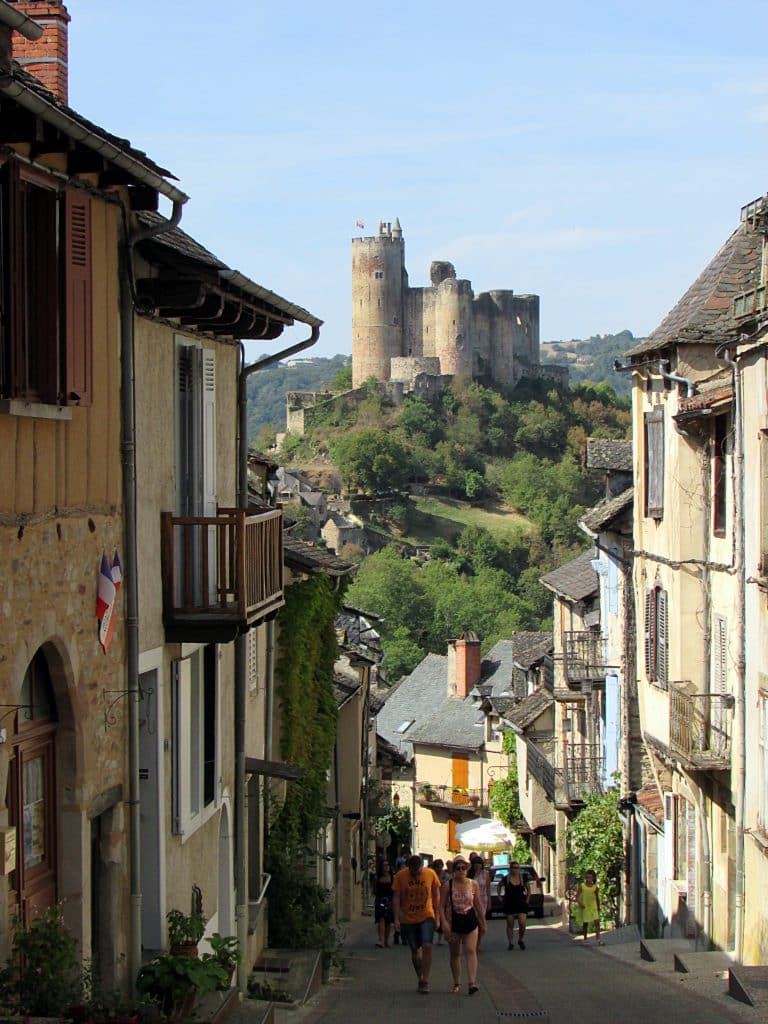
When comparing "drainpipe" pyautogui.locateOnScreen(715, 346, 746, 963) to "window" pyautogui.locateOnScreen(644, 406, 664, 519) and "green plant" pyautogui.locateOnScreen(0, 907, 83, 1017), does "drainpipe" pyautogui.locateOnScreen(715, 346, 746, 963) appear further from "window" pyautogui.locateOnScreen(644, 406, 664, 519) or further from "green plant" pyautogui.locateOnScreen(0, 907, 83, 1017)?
"green plant" pyautogui.locateOnScreen(0, 907, 83, 1017)

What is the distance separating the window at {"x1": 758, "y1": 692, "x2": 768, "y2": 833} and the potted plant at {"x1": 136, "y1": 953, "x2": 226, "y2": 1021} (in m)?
7.54

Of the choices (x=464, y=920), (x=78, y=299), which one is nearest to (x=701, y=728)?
(x=464, y=920)

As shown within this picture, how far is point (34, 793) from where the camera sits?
868 centimetres

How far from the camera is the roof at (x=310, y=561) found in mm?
17609

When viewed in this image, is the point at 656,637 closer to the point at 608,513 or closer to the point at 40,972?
the point at 608,513

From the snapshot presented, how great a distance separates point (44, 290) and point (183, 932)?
469 cm

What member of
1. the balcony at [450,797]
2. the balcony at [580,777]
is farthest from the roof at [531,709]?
the balcony at [450,797]

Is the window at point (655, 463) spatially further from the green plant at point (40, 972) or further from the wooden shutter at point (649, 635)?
the green plant at point (40, 972)

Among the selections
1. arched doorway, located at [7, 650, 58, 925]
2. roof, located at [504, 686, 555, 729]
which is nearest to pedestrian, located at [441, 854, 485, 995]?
arched doorway, located at [7, 650, 58, 925]

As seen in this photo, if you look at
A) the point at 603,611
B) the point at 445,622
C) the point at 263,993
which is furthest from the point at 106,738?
the point at 445,622

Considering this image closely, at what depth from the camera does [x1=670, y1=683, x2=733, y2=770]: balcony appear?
17.3m

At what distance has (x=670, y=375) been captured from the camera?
19438 mm

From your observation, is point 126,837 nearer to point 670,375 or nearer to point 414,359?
point 670,375

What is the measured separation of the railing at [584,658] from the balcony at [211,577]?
17.5m
